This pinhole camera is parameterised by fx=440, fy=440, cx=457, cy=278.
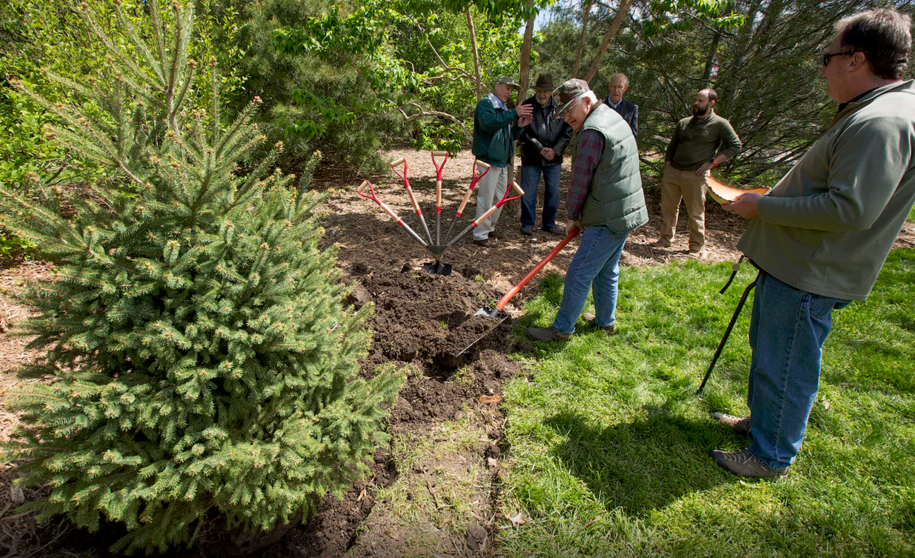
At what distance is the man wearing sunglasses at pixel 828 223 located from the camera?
188 cm

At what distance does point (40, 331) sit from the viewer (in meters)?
1.58

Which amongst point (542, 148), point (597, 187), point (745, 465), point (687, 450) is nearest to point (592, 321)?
point (597, 187)

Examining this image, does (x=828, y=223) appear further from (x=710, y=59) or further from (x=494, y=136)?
(x=710, y=59)

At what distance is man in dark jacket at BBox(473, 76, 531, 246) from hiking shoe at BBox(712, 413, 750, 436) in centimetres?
343

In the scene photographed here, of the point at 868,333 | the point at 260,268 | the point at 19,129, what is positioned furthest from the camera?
the point at 19,129

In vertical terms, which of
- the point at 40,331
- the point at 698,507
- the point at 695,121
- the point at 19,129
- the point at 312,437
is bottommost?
the point at 698,507

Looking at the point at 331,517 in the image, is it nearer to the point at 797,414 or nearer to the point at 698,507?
the point at 698,507

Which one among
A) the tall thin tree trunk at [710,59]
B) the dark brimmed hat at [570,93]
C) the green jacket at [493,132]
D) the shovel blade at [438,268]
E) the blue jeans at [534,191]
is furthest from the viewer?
the tall thin tree trunk at [710,59]

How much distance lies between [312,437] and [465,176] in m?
8.51

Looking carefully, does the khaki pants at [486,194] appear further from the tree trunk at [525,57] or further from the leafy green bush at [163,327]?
the leafy green bush at [163,327]

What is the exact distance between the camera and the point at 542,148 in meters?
5.99

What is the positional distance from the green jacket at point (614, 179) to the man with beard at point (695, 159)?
2.87 m

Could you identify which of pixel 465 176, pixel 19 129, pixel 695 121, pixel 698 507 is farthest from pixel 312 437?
pixel 465 176

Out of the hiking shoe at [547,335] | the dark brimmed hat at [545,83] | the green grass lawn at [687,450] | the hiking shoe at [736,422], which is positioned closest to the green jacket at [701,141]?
the dark brimmed hat at [545,83]
